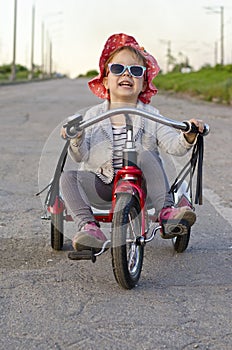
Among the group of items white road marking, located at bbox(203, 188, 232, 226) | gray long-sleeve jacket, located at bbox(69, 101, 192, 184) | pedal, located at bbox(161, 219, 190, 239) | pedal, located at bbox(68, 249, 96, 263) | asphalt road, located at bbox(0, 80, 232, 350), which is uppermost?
gray long-sleeve jacket, located at bbox(69, 101, 192, 184)

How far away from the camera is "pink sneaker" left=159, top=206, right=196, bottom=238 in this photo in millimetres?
3895

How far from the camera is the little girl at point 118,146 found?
3.93 m

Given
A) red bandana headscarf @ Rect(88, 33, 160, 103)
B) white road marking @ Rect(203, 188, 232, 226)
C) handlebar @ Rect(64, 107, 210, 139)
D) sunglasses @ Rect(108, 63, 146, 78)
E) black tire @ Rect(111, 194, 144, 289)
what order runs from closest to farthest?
black tire @ Rect(111, 194, 144, 289) → handlebar @ Rect(64, 107, 210, 139) → sunglasses @ Rect(108, 63, 146, 78) → red bandana headscarf @ Rect(88, 33, 160, 103) → white road marking @ Rect(203, 188, 232, 226)

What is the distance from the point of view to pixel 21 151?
9.15 m

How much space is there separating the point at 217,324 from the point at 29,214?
8.38 feet

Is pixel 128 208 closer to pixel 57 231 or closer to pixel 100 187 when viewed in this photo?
pixel 100 187

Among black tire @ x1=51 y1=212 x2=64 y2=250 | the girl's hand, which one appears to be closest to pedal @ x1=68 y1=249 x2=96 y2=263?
black tire @ x1=51 y1=212 x2=64 y2=250

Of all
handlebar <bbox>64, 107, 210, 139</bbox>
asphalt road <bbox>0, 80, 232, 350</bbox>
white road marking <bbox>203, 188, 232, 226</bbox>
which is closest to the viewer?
asphalt road <bbox>0, 80, 232, 350</bbox>

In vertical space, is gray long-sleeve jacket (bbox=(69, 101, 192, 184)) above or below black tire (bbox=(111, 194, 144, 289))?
above

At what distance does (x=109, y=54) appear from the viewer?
13.7 feet

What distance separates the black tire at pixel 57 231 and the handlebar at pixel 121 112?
2.28 ft

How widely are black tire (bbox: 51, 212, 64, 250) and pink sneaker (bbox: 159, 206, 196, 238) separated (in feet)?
2.02

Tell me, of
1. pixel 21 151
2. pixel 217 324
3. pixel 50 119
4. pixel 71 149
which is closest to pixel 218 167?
pixel 21 151

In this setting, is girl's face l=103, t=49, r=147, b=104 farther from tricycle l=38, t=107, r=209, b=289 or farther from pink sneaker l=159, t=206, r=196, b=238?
pink sneaker l=159, t=206, r=196, b=238
